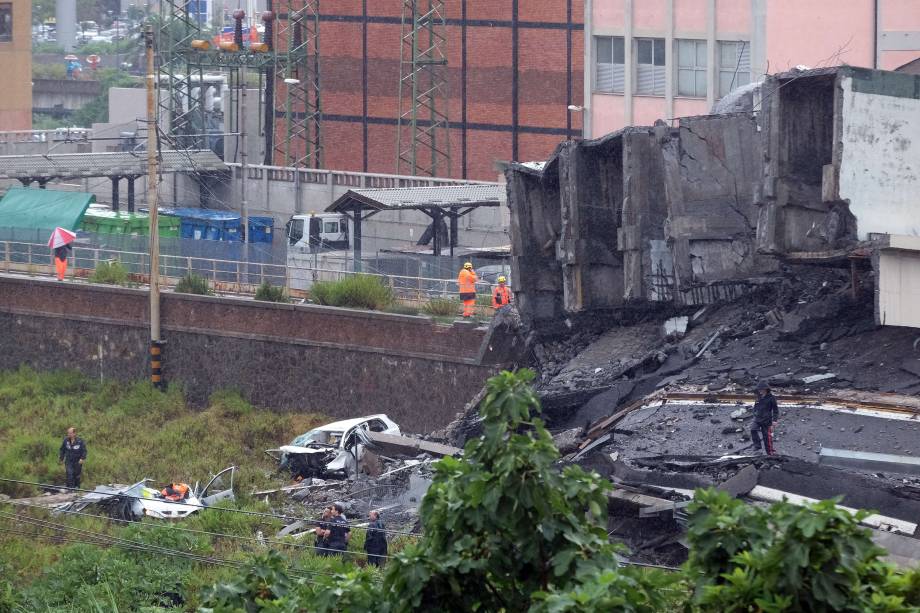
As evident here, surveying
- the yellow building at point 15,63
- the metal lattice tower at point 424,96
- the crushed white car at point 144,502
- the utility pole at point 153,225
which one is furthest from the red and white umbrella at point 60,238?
the yellow building at point 15,63

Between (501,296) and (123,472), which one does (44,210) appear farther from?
(501,296)

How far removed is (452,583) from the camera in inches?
255

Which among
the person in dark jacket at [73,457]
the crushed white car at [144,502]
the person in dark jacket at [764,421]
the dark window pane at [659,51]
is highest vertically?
the dark window pane at [659,51]

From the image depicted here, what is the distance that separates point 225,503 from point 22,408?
10.5 metres

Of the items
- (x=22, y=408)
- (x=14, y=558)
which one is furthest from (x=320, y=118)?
(x=14, y=558)

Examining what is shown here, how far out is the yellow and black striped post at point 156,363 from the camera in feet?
92.5

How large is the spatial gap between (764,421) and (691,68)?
21023 mm

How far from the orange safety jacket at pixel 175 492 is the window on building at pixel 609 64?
19248 millimetres

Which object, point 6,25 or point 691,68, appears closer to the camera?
point 691,68

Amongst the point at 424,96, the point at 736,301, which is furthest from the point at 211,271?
the point at 424,96

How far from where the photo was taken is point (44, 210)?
3781cm

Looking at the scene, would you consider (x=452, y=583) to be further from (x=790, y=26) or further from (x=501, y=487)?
(x=790, y=26)

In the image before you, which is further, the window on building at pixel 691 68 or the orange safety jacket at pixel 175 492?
the window on building at pixel 691 68

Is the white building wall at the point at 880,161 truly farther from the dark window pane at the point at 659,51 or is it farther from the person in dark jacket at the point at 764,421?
the dark window pane at the point at 659,51
